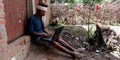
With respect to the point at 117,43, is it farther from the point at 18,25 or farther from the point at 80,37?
the point at 18,25

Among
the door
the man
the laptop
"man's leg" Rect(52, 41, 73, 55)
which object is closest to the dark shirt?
the man

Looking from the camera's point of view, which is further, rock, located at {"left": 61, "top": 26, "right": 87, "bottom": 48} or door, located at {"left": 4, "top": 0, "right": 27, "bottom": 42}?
rock, located at {"left": 61, "top": 26, "right": 87, "bottom": 48}

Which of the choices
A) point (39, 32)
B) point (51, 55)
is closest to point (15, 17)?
point (39, 32)

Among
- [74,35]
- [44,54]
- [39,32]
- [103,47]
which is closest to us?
[44,54]

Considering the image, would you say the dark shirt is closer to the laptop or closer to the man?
the man

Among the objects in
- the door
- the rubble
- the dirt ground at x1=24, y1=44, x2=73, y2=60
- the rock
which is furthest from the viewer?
the rock

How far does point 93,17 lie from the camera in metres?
9.20

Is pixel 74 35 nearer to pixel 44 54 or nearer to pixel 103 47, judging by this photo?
pixel 103 47

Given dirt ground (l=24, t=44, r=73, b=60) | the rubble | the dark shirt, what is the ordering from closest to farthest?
dirt ground (l=24, t=44, r=73, b=60) → the dark shirt → the rubble

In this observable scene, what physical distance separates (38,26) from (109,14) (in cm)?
486

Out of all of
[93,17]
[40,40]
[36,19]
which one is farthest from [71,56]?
[93,17]

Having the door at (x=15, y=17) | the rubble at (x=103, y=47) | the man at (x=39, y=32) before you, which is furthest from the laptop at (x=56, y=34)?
the rubble at (x=103, y=47)

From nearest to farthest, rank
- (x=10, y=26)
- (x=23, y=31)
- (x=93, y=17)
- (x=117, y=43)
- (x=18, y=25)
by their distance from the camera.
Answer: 1. (x=10, y=26)
2. (x=18, y=25)
3. (x=23, y=31)
4. (x=117, y=43)
5. (x=93, y=17)

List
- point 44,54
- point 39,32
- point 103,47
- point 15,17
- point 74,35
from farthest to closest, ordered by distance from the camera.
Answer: point 74,35 < point 103,47 < point 39,32 < point 44,54 < point 15,17
